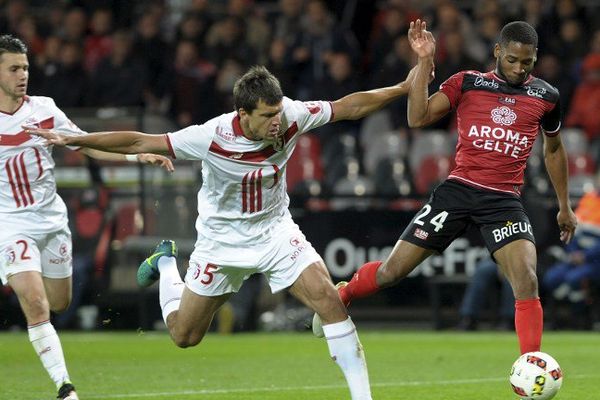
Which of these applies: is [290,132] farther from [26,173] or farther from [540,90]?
[26,173]

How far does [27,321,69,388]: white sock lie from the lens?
26.6ft

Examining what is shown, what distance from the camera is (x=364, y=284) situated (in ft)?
30.7

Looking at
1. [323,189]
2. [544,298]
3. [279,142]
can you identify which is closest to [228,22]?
[323,189]

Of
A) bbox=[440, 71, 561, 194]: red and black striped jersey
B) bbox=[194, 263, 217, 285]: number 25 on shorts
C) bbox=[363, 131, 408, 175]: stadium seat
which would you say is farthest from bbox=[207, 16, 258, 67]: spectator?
bbox=[194, 263, 217, 285]: number 25 on shorts

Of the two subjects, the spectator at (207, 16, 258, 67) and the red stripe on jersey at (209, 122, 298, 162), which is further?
the spectator at (207, 16, 258, 67)

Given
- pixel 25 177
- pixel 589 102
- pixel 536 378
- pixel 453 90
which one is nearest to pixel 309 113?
pixel 453 90

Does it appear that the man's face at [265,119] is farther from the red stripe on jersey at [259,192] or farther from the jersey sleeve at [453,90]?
the jersey sleeve at [453,90]

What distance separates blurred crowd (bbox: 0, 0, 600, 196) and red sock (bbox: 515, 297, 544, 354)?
754cm

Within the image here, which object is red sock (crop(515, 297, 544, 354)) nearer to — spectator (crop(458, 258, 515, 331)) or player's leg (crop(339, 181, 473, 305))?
player's leg (crop(339, 181, 473, 305))

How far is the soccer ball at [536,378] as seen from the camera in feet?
24.4

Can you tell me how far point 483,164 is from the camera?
339 inches

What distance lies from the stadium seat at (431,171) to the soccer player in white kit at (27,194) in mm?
7278

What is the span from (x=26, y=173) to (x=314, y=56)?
365 inches

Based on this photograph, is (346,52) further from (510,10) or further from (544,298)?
(544,298)
